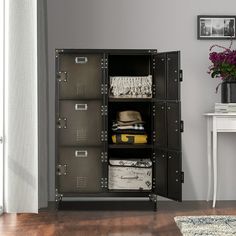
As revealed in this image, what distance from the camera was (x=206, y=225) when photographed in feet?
13.4

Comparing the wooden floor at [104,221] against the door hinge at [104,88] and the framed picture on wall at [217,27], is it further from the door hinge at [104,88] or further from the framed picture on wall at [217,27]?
the framed picture on wall at [217,27]

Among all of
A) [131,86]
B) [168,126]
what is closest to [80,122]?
[131,86]

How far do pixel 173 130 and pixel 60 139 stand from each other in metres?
0.91

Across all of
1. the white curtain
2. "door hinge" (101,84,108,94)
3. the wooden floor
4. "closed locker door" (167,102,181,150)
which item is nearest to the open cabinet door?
"closed locker door" (167,102,181,150)

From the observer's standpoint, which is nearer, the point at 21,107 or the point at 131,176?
the point at 21,107

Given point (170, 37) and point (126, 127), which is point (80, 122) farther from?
point (170, 37)

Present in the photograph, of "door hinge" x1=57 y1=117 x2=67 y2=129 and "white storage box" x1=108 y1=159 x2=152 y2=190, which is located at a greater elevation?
"door hinge" x1=57 y1=117 x2=67 y2=129

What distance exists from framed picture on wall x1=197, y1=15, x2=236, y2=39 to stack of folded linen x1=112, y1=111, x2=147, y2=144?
1088 millimetres

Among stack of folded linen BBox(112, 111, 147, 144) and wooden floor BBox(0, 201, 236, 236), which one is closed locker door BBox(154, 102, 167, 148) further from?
wooden floor BBox(0, 201, 236, 236)

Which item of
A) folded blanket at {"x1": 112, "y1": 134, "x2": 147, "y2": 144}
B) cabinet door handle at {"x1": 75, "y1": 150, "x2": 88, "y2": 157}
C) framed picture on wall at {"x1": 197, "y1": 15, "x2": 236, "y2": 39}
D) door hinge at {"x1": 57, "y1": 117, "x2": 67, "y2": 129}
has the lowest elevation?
cabinet door handle at {"x1": 75, "y1": 150, "x2": 88, "y2": 157}

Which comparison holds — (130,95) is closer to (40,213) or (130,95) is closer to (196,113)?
(196,113)

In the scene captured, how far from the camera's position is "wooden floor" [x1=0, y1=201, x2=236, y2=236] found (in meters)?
3.93

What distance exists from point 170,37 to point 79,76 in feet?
3.53

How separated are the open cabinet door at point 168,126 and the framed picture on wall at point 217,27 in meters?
0.76
